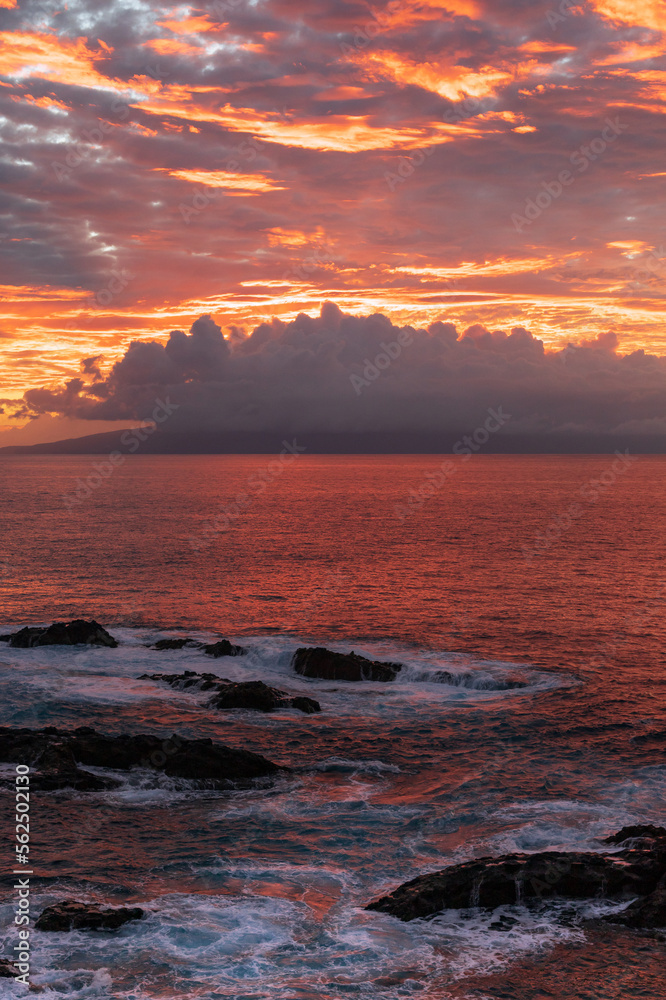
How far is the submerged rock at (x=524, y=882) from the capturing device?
76.1 ft

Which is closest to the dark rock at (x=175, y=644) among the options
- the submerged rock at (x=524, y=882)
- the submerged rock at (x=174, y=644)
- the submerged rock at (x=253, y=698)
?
the submerged rock at (x=174, y=644)

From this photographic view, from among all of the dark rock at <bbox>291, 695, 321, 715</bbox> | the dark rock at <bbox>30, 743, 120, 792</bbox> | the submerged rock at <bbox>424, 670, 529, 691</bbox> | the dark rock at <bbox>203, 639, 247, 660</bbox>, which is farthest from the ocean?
the dark rock at <bbox>203, 639, 247, 660</bbox>

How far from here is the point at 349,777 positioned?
108 ft

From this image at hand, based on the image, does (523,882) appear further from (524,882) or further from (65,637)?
(65,637)

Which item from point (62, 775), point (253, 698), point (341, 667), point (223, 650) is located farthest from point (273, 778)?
point (223, 650)

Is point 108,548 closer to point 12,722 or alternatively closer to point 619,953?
point 12,722

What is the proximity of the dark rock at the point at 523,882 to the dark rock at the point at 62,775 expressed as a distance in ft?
45.2

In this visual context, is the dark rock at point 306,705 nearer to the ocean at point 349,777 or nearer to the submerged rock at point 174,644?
the ocean at point 349,777

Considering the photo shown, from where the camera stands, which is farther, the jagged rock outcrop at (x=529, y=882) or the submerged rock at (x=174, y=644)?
the submerged rock at (x=174, y=644)

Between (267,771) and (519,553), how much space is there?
67737mm

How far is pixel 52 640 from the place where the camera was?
52.6 meters

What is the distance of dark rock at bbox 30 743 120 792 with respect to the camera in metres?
31.4

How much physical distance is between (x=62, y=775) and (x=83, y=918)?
35.8ft

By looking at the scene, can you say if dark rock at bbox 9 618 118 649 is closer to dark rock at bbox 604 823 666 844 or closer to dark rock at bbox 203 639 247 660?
dark rock at bbox 203 639 247 660
